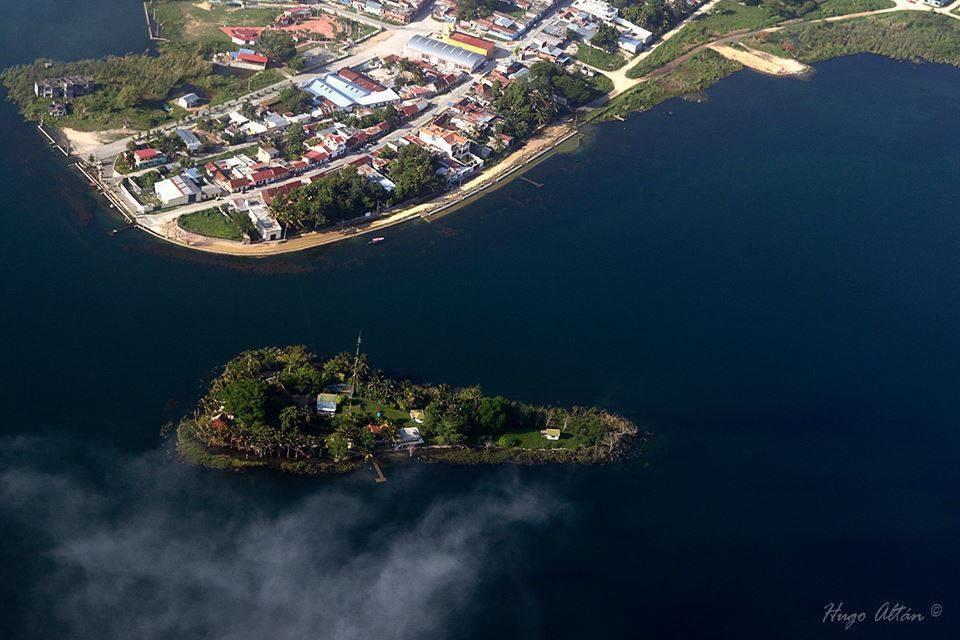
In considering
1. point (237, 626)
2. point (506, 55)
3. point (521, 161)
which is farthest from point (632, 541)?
point (506, 55)

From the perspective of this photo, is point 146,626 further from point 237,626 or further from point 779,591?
point 779,591

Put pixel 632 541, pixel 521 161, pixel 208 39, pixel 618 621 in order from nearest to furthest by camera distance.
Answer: pixel 618 621, pixel 632 541, pixel 521 161, pixel 208 39

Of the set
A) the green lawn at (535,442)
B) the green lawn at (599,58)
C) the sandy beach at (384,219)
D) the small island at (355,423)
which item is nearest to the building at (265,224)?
the sandy beach at (384,219)

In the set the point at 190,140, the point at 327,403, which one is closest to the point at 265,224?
the point at 190,140

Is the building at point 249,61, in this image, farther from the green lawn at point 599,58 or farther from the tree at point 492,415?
the tree at point 492,415

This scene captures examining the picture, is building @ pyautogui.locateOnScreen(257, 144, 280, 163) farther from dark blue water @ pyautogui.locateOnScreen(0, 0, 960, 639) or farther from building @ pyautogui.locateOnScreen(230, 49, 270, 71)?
building @ pyautogui.locateOnScreen(230, 49, 270, 71)

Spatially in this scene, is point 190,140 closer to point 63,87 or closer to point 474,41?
point 63,87
